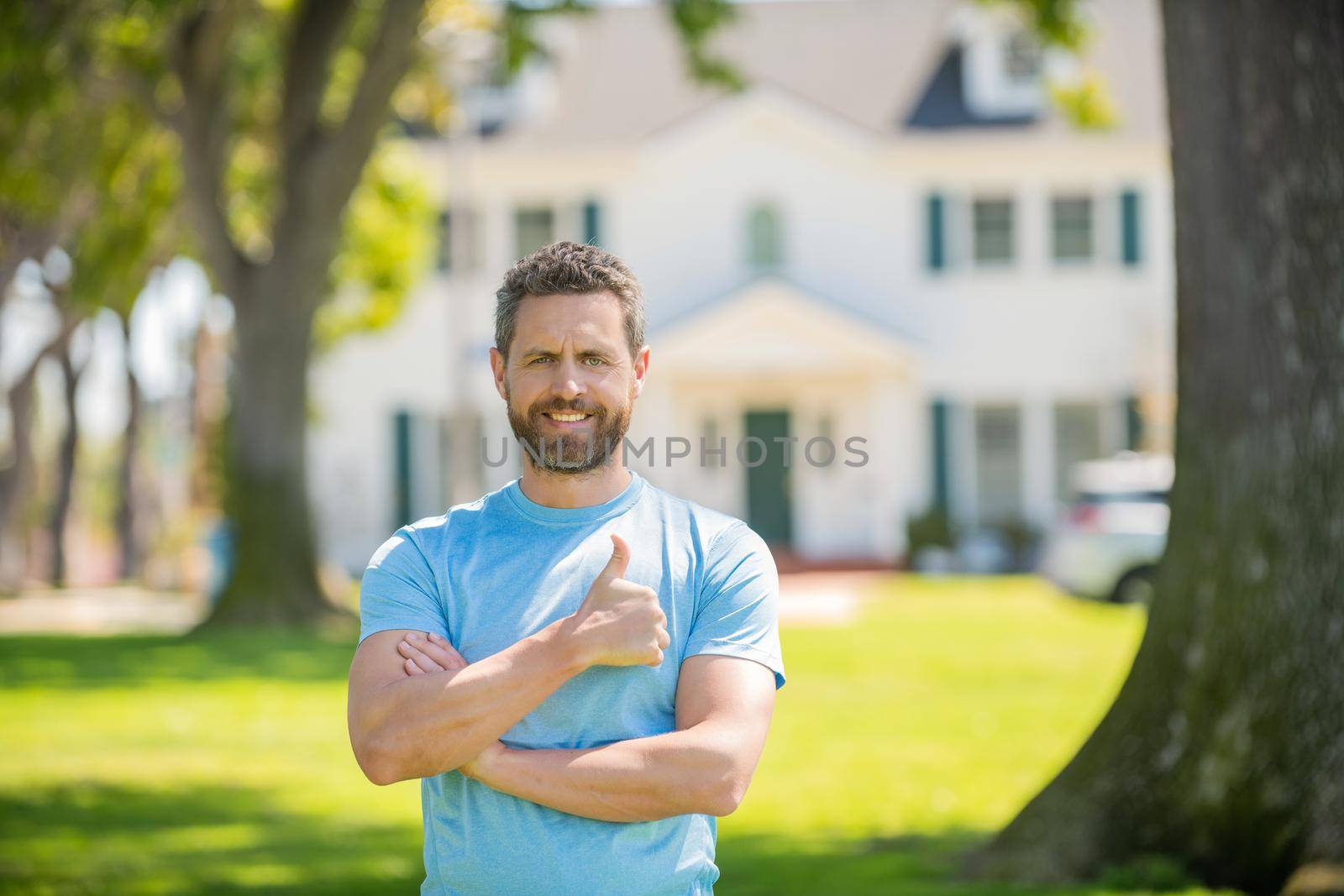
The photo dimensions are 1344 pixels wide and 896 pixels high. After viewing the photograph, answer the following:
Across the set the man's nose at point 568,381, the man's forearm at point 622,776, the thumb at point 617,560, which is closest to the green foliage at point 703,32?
the man's nose at point 568,381

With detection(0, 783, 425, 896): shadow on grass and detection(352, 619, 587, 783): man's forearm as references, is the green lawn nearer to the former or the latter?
detection(0, 783, 425, 896): shadow on grass

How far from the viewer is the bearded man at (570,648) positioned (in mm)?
2816

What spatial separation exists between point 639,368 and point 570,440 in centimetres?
27

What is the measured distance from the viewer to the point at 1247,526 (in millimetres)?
5898

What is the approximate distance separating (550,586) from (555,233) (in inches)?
895

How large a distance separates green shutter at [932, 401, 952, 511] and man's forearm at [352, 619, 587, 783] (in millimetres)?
21929

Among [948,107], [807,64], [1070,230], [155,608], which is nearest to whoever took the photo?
[155,608]

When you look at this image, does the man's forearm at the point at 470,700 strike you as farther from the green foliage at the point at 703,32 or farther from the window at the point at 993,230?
the window at the point at 993,230

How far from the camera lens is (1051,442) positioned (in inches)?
974

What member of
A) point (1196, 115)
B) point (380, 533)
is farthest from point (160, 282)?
point (1196, 115)

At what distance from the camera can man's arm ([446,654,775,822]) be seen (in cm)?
282

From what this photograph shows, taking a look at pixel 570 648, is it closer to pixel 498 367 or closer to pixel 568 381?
pixel 568 381

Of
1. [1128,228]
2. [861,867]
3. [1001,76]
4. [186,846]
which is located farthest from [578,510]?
[1001,76]

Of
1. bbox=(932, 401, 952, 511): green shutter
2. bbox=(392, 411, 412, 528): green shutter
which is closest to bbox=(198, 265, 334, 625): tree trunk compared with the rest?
bbox=(392, 411, 412, 528): green shutter
